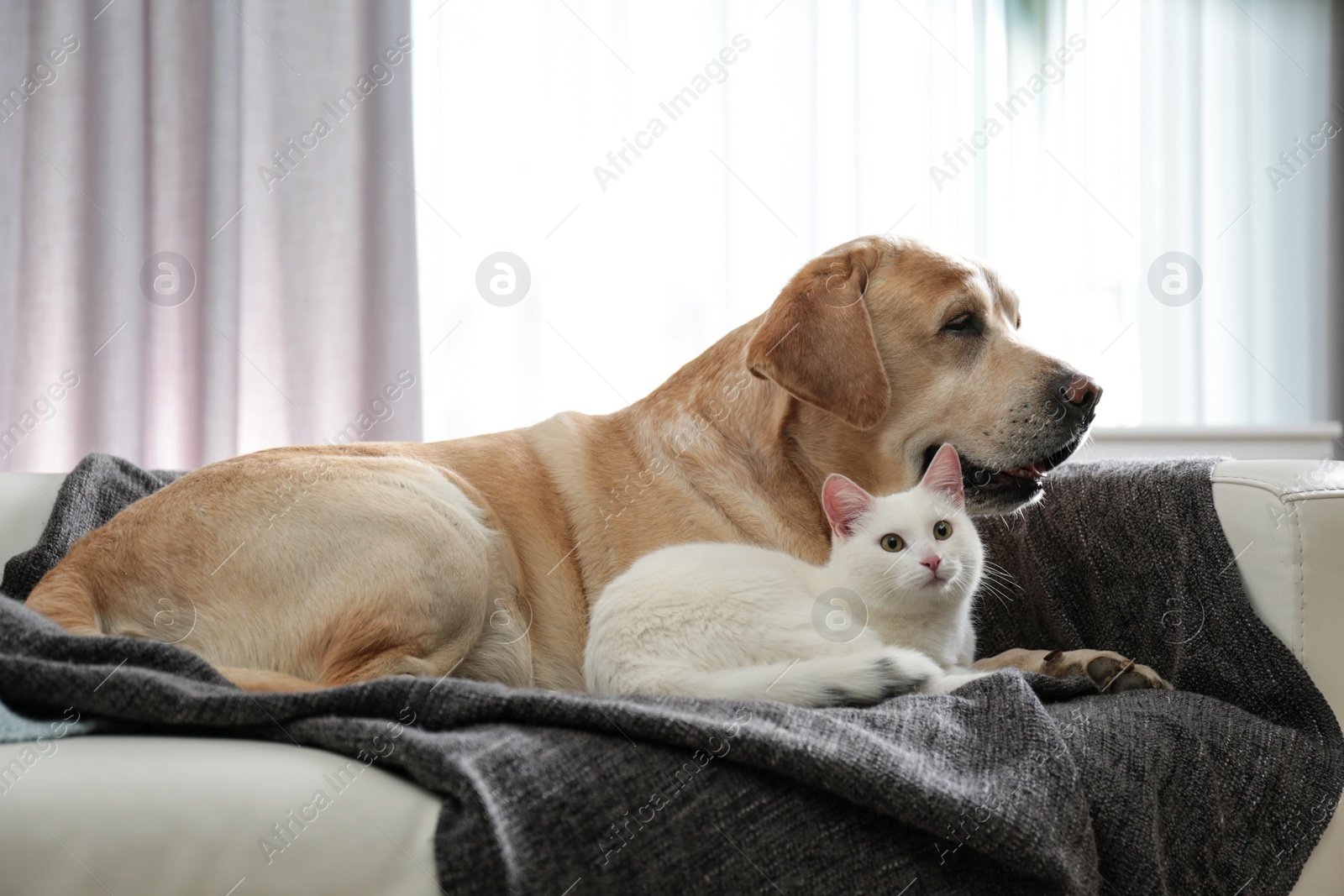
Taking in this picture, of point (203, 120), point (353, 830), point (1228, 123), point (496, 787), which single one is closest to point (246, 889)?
point (353, 830)

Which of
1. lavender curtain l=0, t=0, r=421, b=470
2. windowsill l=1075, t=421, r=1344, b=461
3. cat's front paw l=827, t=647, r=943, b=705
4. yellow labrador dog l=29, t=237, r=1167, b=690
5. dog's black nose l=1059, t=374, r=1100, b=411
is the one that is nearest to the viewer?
cat's front paw l=827, t=647, r=943, b=705

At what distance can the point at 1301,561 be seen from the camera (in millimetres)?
1219

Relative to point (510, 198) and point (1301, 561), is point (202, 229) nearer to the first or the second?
point (510, 198)

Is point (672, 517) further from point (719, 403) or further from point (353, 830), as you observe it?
point (353, 830)

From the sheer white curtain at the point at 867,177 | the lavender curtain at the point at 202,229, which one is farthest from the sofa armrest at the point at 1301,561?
the lavender curtain at the point at 202,229

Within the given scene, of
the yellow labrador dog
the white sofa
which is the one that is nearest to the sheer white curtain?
the yellow labrador dog

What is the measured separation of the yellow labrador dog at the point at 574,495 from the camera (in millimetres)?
1168

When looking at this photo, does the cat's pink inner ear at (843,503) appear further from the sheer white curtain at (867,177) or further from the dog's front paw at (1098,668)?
the sheer white curtain at (867,177)

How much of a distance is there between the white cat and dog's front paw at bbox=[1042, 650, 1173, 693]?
0.48 ft

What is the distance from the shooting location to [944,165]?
10.9 feet

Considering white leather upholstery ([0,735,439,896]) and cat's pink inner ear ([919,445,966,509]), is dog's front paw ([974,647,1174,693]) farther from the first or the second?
white leather upholstery ([0,735,439,896])

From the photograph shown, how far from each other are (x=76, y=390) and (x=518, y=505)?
2.33 metres

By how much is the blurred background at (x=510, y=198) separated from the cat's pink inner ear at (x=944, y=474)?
1920 mm

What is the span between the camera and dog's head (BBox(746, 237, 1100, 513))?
142 cm
